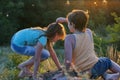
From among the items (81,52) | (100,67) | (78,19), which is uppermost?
(78,19)

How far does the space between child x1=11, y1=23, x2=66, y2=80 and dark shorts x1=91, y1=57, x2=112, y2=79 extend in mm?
746

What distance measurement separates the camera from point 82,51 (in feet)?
20.8

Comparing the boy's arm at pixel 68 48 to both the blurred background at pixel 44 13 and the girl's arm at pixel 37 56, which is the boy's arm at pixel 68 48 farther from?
the blurred background at pixel 44 13

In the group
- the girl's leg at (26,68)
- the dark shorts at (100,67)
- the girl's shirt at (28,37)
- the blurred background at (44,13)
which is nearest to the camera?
the dark shorts at (100,67)

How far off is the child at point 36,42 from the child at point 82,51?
401mm

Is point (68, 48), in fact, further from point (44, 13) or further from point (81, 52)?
point (44, 13)

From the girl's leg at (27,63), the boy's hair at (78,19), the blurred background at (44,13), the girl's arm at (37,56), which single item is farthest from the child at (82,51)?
the blurred background at (44,13)

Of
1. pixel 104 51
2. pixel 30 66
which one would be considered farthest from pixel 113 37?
pixel 30 66

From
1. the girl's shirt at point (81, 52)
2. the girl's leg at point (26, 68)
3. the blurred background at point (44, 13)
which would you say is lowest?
the blurred background at point (44, 13)

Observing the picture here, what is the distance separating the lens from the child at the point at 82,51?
20.4 ft

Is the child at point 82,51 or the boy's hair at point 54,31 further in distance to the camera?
the boy's hair at point 54,31

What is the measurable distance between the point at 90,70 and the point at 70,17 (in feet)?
2.48

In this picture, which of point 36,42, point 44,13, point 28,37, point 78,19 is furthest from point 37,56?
point 44,13

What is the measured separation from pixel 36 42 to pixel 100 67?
1.13 m
